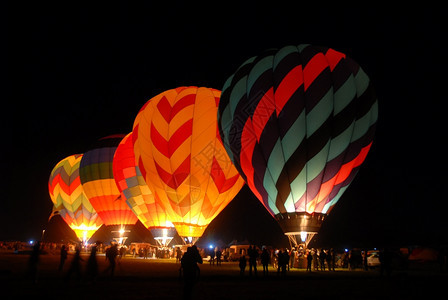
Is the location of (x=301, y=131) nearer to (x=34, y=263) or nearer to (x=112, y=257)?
(x=112, y=257)

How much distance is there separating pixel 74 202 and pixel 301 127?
79.2 ft

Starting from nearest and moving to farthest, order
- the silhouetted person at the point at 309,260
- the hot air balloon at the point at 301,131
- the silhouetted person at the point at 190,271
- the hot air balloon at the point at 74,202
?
the silhouetted person at the point at 190,271, the silhouetted person at the point at 309,260, the hot air balloon at the point at 301,131, the hot air balloon at the point at 74,202

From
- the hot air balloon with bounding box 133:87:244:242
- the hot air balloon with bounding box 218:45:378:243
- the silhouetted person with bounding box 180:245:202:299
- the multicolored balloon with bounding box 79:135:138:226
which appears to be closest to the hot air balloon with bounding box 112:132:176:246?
the hot air balloon with bounding box 133:87:244:242

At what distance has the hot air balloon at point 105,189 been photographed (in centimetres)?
2933

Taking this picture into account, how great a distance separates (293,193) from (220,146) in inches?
250

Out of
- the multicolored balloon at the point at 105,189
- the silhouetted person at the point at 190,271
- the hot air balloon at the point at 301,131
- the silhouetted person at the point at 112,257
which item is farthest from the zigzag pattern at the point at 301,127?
the multicolored balloon at the point at 105,189

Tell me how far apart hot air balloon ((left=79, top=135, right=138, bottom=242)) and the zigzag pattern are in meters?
14.2

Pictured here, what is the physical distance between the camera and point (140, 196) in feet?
83.4

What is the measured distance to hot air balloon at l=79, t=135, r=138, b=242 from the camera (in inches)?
1155

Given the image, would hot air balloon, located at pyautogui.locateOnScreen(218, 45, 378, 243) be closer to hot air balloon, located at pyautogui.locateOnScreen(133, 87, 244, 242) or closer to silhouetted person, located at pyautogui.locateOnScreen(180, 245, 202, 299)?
hot air balloon, located at pyautogui.locateOnScreen(133, 87, 244, 242)

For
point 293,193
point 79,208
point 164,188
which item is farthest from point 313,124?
point 79,208

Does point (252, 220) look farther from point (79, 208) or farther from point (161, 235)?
point (161, 235)

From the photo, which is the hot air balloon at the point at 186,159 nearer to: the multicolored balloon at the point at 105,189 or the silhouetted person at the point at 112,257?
the multicolored balloon at the point at 105,189

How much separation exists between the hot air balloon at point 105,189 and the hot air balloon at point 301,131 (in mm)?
14254
